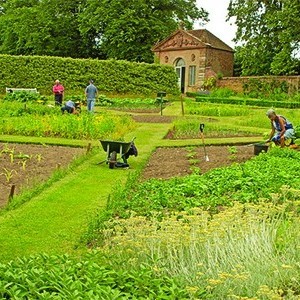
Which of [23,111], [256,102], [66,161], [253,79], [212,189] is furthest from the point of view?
[253,79]

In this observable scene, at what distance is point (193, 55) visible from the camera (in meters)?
43.7

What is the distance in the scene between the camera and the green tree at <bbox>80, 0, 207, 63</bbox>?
4228cm

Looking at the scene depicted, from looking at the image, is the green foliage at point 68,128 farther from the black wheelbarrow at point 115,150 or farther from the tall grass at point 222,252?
the tall grass at point 222,252

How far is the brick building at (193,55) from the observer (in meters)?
43.1

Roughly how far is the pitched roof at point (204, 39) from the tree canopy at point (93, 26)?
1203 mm

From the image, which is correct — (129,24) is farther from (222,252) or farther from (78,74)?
(222,252)

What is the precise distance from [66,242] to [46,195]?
2.12 metres

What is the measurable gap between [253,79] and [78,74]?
12.2m

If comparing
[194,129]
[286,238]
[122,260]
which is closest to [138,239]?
[122,260]

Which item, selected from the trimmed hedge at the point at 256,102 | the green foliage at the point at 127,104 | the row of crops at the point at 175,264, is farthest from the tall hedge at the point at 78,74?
the row of crops at the point at 175,264

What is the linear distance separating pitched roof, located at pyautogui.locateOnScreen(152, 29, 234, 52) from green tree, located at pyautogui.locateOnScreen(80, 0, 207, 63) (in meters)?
1.19

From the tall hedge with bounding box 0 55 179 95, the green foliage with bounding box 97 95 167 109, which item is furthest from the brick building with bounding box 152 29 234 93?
the green foliage with bounding box 97 95 167 109

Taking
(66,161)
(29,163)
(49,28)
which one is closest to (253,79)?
(49,28)

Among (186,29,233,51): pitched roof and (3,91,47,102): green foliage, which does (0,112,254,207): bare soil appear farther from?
(186,29,233,51): pitched roof
